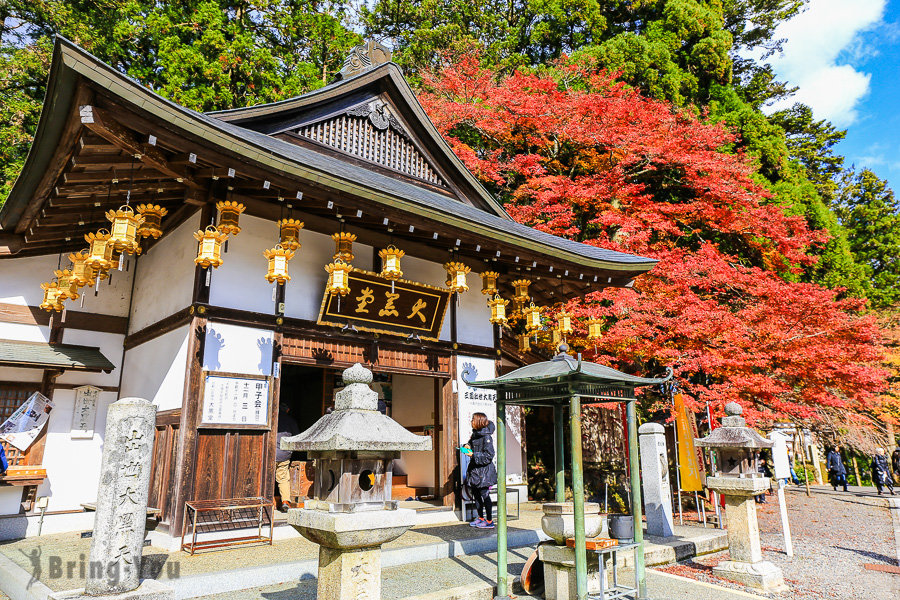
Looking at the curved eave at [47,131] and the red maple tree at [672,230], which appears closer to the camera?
the curved eave at [47,131]

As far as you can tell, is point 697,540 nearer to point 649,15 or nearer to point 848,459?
point 649,15

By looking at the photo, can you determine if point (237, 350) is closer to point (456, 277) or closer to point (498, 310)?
point (456, 277)

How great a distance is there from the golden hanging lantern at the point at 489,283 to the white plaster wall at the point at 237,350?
4.37 m

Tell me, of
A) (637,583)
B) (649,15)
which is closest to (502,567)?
(637,583)

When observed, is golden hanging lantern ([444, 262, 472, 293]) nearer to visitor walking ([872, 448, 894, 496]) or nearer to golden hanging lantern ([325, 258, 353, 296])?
golden hanging lantern ([325, 258, 353, 296])

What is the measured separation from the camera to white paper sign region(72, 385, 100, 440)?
8.77 metres

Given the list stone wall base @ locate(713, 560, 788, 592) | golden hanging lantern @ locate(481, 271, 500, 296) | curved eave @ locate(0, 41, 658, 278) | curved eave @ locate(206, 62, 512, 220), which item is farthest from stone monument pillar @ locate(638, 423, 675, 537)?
curved eave @ locate(206, 62, 512, 220)

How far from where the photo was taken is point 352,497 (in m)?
3.83

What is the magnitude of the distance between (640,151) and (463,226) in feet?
36.4

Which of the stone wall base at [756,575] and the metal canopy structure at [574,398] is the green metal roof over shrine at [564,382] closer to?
the metal canopy structure at [574,398]

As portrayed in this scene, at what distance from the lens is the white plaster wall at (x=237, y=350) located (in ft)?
24.2

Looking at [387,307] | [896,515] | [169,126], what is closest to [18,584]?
[169,126]

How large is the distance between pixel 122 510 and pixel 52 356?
17.9 ft

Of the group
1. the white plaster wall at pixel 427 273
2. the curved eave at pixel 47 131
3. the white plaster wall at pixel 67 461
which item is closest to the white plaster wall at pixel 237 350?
the curved eave at pixel 47 131
